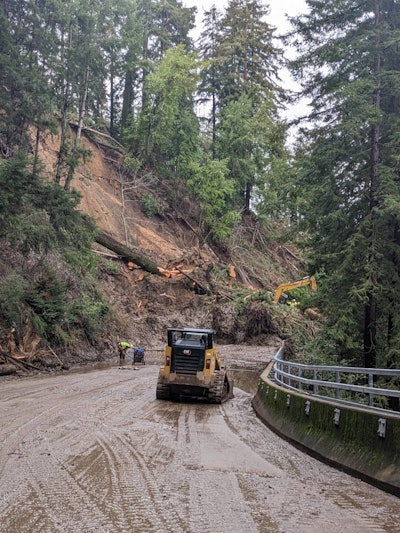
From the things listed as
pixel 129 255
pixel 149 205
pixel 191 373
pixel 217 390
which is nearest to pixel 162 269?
pixel 129 255

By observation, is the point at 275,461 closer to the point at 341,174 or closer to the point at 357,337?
the point at 357,337

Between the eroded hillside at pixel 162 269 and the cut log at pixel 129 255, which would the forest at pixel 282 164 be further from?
the cut log at pixel 129 255

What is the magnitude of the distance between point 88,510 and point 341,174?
48.3 ft

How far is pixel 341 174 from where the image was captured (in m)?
17.6

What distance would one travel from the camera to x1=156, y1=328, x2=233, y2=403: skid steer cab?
50.0 feet

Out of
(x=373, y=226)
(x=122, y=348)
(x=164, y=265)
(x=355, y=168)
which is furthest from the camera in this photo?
(x=164, y=265)

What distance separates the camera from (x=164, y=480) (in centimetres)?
660

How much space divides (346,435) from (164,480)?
296 cm

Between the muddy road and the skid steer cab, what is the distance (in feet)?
9.06

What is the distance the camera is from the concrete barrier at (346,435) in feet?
21.6

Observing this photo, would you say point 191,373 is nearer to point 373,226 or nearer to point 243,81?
point 373,226

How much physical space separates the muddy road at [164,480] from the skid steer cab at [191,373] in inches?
109

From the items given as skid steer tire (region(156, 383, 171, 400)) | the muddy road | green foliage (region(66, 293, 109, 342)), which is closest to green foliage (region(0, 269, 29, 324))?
green foliage (region(66, 293, 109, 342))

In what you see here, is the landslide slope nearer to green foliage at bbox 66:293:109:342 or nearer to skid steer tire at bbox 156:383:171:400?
green foliage at bbox 66:293:109:342
